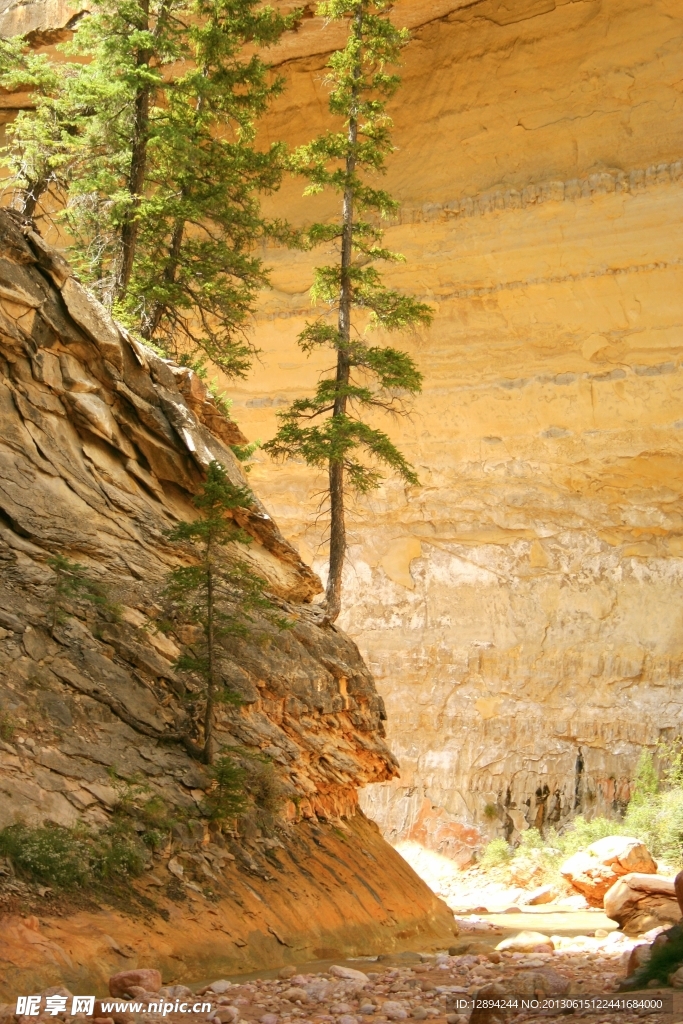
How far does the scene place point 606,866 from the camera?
1919cm

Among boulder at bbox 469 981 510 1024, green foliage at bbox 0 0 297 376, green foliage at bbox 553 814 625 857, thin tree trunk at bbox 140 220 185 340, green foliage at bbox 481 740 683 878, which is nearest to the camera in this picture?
boulder at bbox 469 981 510 1024

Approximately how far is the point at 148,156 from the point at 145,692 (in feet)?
35.1

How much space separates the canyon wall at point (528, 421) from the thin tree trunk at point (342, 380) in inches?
384

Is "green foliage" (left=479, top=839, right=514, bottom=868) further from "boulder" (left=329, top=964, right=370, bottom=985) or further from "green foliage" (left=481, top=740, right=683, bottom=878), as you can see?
"boulder" (left=329, top=964, right=370, bottom=985)

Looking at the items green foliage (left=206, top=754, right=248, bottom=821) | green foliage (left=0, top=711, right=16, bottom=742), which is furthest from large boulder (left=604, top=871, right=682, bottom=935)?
green foliage (left=0, top=711, right=16, bottom=742)

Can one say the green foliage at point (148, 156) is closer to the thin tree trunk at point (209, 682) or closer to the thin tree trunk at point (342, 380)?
the thin tree trunk at point (342, 380)

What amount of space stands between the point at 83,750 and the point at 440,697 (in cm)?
1837

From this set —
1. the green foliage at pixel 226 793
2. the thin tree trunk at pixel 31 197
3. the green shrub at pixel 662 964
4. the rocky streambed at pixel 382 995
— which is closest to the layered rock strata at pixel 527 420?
the thin tree trunk at pixel 31 197

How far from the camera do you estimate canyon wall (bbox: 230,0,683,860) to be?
26250mm

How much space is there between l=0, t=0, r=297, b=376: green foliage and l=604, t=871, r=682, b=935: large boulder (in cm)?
1050

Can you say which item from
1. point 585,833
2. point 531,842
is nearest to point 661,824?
point 585,833

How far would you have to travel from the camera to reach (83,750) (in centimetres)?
1011

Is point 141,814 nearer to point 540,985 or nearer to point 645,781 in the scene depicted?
point 540,985

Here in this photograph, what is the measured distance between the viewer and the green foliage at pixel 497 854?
24.3 m
